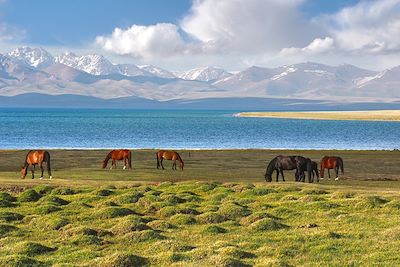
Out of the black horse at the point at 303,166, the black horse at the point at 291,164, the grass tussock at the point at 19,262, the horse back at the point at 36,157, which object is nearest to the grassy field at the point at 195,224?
the grass tussock at the point at 19,262

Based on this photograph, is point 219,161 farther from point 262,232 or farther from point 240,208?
point 262,232

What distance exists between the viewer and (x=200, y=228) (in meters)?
23.7

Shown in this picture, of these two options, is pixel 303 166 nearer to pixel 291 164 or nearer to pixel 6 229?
pixel 291 164

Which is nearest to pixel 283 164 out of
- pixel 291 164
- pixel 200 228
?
pixel 291 164

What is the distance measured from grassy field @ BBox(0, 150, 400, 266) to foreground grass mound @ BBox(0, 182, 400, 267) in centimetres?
4

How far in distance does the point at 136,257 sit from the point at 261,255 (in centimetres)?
411

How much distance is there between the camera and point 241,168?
57.9m

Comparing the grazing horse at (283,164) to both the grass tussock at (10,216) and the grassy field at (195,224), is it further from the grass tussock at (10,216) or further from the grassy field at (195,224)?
the grass tussock at (10,216)

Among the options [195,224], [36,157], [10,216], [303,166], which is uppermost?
[36,157]

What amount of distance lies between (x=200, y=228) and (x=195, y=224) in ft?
4.42

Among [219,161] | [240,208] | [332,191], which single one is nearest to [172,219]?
[240,208]

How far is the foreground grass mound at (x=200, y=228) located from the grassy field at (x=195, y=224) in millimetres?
41

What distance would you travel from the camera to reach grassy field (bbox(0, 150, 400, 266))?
18578mm

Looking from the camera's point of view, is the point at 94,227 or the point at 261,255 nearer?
the point at 261,255
